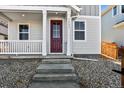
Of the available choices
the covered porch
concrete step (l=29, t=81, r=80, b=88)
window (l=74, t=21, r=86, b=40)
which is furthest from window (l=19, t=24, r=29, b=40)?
concrete step (l=29, t=81, r=80, b=88)

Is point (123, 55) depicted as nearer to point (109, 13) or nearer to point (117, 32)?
point (117, 32)

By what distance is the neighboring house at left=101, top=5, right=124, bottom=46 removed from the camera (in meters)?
16.2

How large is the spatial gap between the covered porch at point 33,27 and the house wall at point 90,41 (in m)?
1.35

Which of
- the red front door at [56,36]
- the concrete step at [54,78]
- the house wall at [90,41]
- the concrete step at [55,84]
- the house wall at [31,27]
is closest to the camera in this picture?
the concrete step at [55,84]

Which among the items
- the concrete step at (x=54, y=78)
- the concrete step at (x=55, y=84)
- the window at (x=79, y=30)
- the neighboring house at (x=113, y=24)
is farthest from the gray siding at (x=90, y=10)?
the concrete step at (x=55, y=84)

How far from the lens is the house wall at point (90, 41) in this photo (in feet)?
41.6

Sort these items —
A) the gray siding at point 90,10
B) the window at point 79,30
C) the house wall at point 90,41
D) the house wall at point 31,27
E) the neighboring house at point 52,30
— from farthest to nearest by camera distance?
the gray siding at point 90,10 → the house wall at point 90,41 → the window at point 79,30 → the house wall at point 31,27 → the neighboring house at point 52,30

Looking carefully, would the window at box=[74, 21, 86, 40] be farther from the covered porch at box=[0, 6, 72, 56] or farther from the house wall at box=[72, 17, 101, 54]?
the covered porch at box=[0, 6, 72, 56]

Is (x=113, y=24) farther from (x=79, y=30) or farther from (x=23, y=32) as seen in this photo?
(x=23, y=32)

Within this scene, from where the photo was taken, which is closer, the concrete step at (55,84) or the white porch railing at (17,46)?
the concrete step at (55,84)

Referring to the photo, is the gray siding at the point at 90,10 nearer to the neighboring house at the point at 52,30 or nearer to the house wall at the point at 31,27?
the neighboring house at the point at 52,30

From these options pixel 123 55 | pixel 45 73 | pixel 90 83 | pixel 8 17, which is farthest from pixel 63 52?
pixel 123 55

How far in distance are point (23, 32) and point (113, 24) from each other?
9.56m

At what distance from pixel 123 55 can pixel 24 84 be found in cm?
419
